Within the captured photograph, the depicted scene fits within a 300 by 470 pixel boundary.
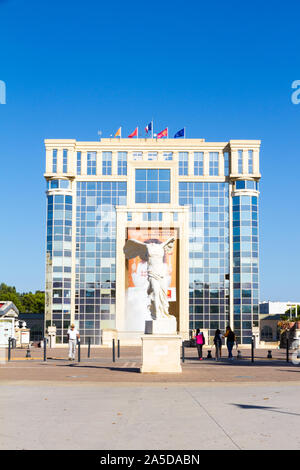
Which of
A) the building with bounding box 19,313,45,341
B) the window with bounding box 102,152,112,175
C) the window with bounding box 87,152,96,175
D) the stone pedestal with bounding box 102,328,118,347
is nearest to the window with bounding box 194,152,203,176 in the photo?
the window with bounding box 102,152,112,175

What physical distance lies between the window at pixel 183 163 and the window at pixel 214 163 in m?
3.07

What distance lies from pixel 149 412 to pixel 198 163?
220 ft

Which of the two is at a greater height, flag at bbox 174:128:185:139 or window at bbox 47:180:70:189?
flag at bbox 174:128:185:139

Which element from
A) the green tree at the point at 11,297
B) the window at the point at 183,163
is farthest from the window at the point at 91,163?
the green tree at the point at 11,297

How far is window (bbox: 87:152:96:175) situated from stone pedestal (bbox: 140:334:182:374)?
56196 mm

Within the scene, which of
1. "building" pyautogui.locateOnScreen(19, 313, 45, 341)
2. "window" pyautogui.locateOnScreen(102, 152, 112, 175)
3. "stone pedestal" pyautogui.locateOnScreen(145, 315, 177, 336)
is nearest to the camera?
"stone pedestal" pyautogui.locateOnScreen(145, 315, 177, 336)

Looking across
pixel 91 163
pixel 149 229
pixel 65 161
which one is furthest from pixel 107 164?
pixel 149 229

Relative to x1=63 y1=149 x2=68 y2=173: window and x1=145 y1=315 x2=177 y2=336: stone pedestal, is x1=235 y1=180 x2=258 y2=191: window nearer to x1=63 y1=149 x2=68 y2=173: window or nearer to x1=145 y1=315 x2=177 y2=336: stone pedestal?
x1=63 y1=149 x2=68 y2=173: window

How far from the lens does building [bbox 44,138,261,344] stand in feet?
242

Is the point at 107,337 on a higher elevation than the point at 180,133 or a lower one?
lower

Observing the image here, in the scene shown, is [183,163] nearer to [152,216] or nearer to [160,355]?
[152,216]

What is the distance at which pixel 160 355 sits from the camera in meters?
21.6

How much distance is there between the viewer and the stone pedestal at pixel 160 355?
21.5m
